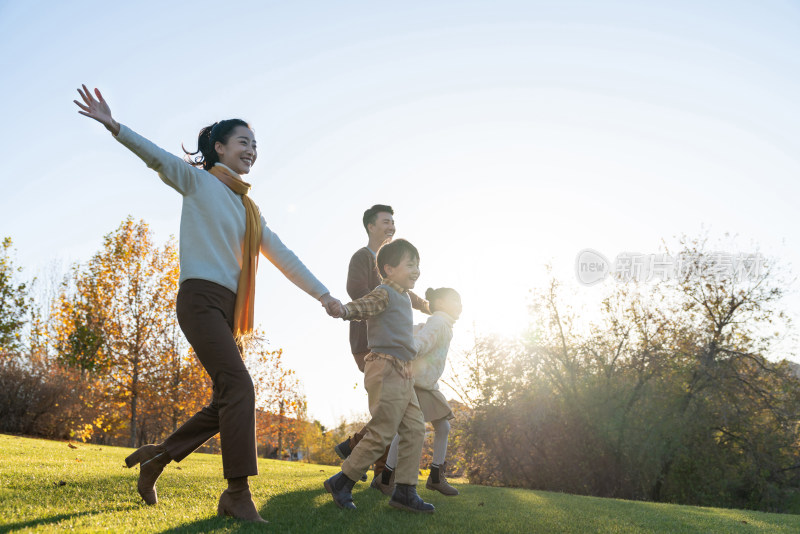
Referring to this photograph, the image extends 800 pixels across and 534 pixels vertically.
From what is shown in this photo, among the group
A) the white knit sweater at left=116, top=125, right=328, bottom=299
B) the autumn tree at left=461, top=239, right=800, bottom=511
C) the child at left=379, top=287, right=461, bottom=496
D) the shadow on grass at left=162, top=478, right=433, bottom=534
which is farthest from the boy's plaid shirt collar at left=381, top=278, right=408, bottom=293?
the autumn tree at left=461, top=239, right=800, bottom=511

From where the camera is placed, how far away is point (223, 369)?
3.07 meters

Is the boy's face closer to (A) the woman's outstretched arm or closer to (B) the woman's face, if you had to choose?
(B) the woman's face

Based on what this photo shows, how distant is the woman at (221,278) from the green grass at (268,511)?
0.28m

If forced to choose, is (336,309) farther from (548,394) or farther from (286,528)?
(548,394)

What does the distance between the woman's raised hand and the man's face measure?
2.77 metres

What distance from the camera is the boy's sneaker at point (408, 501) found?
375 centimetres

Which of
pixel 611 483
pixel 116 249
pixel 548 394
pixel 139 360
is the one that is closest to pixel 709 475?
pixel 611 483

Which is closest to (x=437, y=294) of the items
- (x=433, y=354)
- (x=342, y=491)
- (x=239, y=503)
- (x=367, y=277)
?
(x=433, y=354)

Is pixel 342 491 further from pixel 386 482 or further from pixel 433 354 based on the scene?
pixel 433 354

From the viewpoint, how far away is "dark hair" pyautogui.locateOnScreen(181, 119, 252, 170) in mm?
3668

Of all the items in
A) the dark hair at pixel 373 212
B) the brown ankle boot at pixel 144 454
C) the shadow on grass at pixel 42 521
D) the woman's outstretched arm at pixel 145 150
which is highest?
the dark hair at pixel 373 212

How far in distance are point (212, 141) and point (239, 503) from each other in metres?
2.27

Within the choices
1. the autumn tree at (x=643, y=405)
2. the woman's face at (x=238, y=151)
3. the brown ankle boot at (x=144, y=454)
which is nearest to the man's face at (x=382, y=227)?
the woman's face at (x=238, y=151)

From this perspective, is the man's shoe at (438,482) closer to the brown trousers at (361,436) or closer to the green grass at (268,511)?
the green grass at (268,511)
